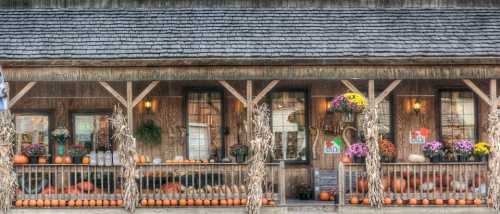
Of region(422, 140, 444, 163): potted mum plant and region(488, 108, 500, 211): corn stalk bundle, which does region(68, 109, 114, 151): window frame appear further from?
region(488, 108, 500, 211): corn stalk bundle

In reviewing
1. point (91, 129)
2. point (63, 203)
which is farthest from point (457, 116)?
point (63, 203)

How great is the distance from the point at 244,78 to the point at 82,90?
4.66 metres

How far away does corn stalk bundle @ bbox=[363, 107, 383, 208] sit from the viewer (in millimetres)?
14477

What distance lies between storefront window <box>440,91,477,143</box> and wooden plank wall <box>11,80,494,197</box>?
24cm

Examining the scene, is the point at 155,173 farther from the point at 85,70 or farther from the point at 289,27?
the point at 289,27

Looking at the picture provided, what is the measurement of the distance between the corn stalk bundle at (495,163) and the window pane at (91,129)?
9007mm

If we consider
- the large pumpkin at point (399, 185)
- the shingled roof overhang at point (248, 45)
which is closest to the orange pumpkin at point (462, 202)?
the large pumpkin at point (399, 185)

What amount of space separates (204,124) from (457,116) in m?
6.43

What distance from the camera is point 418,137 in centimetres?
1750

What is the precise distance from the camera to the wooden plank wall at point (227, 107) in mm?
17312

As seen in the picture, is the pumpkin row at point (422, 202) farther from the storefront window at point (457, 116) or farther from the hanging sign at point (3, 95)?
the hanging sign at point (3, 95)

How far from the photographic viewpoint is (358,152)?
14719mm

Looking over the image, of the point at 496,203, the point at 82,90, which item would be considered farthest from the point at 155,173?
the point at 496,203

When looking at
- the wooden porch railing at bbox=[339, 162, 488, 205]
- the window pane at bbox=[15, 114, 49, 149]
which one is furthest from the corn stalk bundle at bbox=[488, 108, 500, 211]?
the window pane at bbox=[15, 114, 49, 149]
